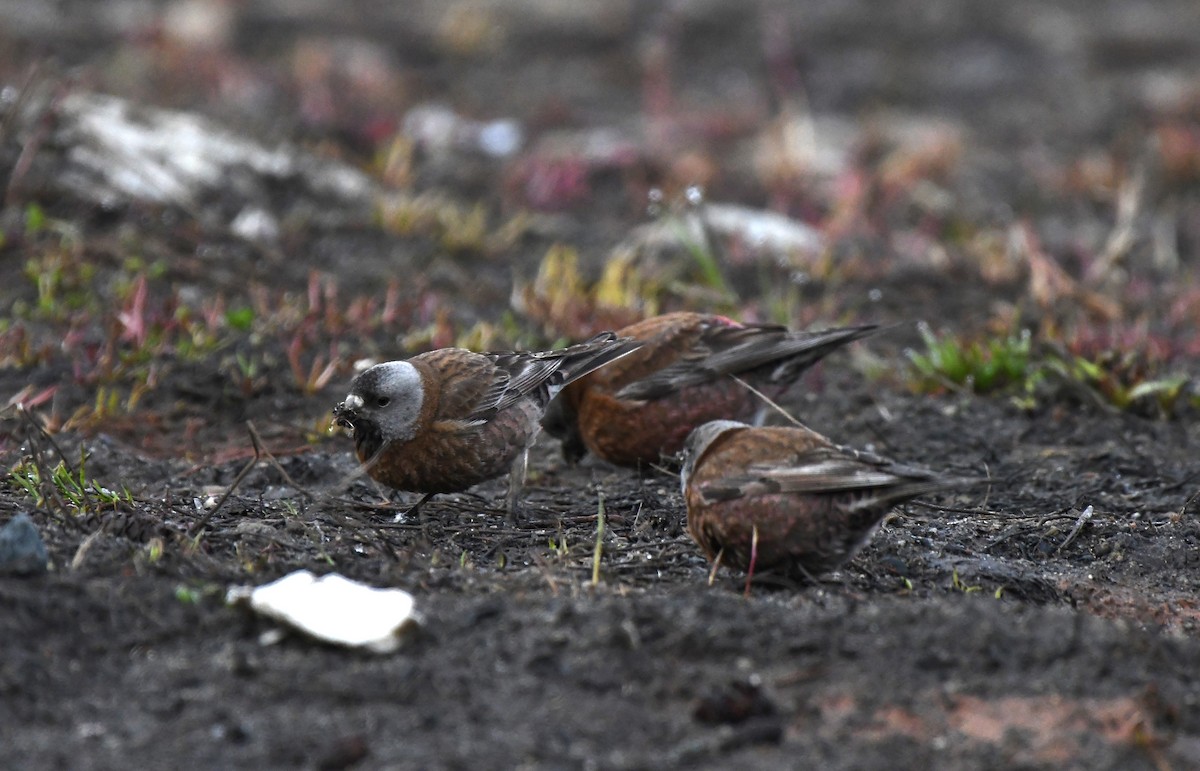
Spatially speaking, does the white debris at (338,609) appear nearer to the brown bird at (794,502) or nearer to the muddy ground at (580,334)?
the muddy ground at (580,334)

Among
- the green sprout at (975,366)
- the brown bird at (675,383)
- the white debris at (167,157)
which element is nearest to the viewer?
the brown bird at (675,383)

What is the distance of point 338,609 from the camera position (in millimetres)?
3893

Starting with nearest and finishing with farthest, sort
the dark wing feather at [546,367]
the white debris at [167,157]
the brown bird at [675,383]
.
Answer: the dark wing feather at [546,367] → the brown bird at [675,383] → the white debris at [167,157]

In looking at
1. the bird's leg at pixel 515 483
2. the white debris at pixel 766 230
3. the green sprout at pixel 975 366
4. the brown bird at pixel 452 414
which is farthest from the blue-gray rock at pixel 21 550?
the white debris at pixel 766 230

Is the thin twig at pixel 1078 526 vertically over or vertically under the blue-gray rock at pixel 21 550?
under

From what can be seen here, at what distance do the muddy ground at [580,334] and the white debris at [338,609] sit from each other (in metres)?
0.08

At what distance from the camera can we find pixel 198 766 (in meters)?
3.38

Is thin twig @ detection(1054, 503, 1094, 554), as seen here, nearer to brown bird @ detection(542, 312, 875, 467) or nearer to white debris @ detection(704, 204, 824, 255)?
brown bird @ detection(542, 312, 875, 467)

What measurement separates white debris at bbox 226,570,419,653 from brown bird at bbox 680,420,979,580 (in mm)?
1111

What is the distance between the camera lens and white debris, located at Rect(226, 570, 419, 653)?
3814 millimetres

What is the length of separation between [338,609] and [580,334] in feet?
12.6

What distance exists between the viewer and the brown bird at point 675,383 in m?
6.08

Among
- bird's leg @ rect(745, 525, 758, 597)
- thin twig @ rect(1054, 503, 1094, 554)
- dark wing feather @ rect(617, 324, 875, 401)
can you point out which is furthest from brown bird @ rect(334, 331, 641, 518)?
thin twig @ rect(1054, 503, 1094, 554)

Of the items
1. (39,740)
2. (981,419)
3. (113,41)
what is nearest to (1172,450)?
(981,419)
